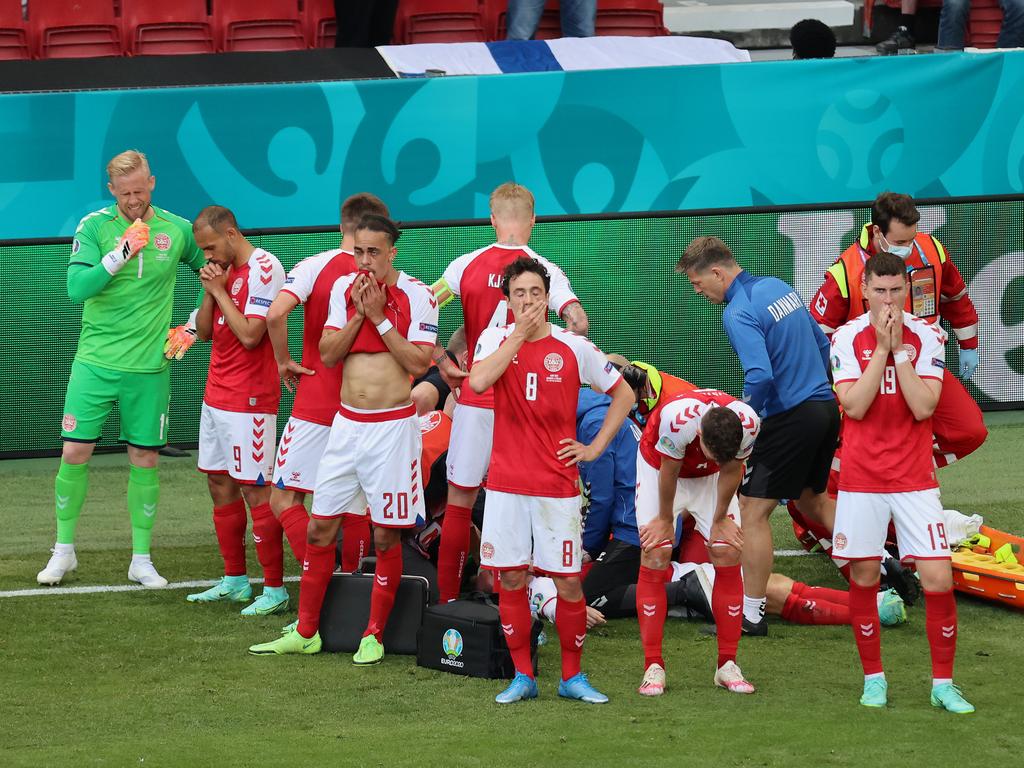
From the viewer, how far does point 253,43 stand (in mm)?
13781

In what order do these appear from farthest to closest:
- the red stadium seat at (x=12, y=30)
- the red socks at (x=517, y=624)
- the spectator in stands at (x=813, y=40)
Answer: the red stadium seat at (x=12, y=30)
the spectator in stands at (x=813, y=40)
the red socks at (x=517, y=624)

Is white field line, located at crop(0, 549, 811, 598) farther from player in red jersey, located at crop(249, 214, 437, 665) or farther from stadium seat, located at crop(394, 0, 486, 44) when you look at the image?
stadium seat, located at crop(394, 0, 486, 44)

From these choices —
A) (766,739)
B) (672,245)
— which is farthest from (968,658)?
(672,245)

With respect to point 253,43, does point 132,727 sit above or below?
below

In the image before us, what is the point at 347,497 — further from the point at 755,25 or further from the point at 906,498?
the point at 755,25

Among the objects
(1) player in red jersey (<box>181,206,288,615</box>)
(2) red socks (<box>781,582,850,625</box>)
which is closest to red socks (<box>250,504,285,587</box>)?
(1) player in red jersey (<box>181,206,288,615</box>)

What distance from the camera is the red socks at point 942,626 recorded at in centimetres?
597

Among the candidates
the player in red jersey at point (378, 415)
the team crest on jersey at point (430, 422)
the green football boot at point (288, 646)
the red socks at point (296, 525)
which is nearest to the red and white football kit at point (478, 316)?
the player in red jersey at point (378, 415)

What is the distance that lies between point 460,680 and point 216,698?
106 cm

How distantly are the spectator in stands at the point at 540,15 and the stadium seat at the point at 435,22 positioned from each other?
456mm

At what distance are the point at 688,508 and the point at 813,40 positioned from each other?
302 inches

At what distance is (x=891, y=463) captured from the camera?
19.6ft

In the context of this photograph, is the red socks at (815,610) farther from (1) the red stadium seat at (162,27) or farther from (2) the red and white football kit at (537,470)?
(1) the red stadium seat at (162,27)

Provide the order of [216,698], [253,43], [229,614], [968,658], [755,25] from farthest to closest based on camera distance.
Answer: [755,25] < [253,43] < [229,614] < [968,658] < [216,698]
